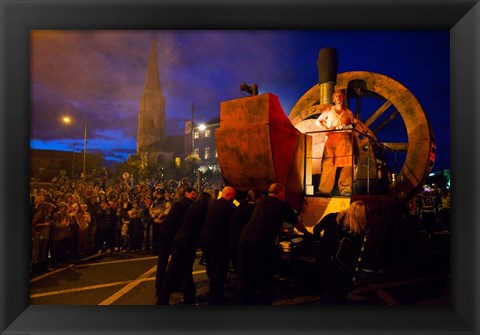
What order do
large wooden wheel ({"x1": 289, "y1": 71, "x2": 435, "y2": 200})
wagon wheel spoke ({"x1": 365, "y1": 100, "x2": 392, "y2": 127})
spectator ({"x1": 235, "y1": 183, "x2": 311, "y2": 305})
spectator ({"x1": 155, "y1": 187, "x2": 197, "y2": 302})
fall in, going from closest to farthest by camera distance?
1. spectator ({"x1": 235, "y1": 183, "x2": 311, "y2": 305})
2. spectator ({"x1": 155, "y1": 187, "x2": 197, "y2": 302})
3. large wooden wheel ({"x1": 289, "y1": 71, "x2": 435, "y2": 200})
4. wagon wheel spoke ({"x1": 365, "y1": 100, "x2": 392, "y2": 127})

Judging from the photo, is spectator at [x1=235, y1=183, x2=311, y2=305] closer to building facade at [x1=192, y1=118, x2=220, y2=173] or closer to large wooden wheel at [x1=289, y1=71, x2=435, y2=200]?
building facade at [x1=192, y1=118, x2=220, y2=173]

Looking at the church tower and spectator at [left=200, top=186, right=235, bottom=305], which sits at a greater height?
the church tower

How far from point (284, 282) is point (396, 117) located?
3.85 m

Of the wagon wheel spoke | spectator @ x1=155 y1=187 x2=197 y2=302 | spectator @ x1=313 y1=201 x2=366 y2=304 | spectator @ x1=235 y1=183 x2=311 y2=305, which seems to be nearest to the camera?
spectator @ x1=313 y1=201 x2=366 y2=304

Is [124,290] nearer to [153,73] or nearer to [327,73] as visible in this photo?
[153,73]

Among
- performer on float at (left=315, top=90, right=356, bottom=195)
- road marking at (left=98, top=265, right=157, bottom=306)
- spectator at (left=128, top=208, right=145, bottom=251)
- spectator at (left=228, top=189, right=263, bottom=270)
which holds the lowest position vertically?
road marking at (left=98, top=265, right=157, bottom=306)

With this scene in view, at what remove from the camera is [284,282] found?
443 cm

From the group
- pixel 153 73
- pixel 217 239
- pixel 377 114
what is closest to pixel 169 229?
pixel 217 239

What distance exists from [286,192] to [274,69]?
2.13 m

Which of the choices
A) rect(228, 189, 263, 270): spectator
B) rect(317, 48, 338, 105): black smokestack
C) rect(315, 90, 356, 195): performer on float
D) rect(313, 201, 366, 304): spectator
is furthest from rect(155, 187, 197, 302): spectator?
rect(317, 48, 338, 105): black smokestack

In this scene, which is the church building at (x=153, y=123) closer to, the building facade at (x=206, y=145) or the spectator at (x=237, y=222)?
the building facade at (x=206, y=145)

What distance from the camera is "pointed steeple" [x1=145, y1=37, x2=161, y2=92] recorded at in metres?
4.60

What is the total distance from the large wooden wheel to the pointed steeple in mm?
2559
